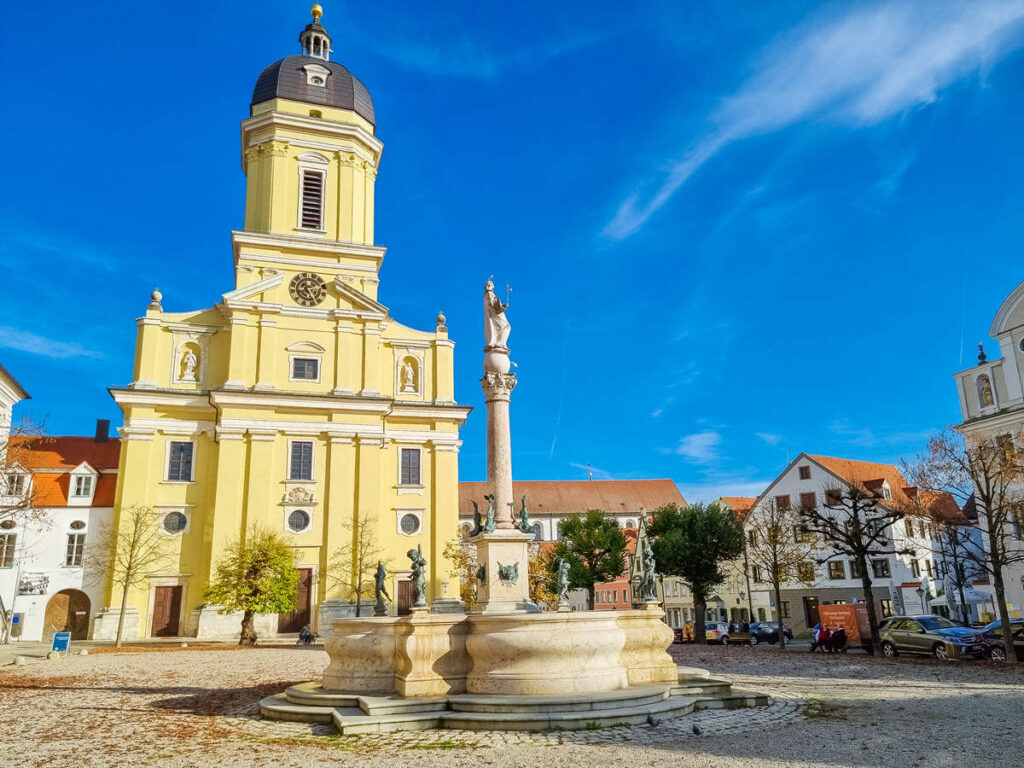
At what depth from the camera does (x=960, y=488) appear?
2486 centimetres

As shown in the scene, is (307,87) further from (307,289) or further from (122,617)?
(122,617)

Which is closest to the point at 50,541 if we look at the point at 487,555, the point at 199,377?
the point at 199,377

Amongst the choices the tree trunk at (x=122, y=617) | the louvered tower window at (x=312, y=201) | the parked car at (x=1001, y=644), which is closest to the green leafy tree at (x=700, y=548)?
the parked car at (x=1001, y=644)

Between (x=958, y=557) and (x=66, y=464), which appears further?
(x=66, y=464)

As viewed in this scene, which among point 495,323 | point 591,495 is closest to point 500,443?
point 495,323

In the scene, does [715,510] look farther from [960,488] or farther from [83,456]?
[83,456]

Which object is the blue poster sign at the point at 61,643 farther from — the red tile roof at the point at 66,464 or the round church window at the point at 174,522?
the red tile roof at the point at 66,464

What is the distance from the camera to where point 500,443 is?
16.3m

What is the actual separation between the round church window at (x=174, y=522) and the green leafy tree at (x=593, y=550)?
912 inches

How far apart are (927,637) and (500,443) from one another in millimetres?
16413

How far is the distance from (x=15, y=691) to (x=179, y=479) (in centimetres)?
2233

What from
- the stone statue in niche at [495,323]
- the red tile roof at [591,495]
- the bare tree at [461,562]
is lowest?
the bare tree at [461,562]

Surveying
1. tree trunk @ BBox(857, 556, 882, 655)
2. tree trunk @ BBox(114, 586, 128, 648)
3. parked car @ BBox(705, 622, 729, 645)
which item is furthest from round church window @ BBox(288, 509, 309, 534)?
tree trunk @ BBox(857, 556, 882, 655)

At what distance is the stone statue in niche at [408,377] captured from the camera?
4334 cm
